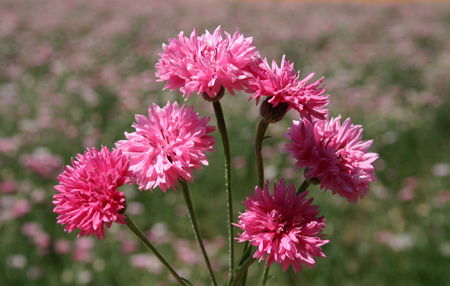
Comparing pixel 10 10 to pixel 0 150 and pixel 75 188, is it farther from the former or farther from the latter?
pixel 75 188

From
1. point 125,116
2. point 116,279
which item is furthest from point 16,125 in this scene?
point 116,279

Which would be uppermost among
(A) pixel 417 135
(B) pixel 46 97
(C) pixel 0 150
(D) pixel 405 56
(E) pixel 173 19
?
(E) pixel 173 19

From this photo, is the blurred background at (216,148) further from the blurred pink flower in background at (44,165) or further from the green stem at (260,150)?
the green stem at (260,150)

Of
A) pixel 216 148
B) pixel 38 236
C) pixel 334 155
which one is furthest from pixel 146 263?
pixel 334 155

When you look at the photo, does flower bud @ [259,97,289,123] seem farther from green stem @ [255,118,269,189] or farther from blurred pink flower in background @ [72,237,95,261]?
blurred pink flower in background @ [72,237,95,261]

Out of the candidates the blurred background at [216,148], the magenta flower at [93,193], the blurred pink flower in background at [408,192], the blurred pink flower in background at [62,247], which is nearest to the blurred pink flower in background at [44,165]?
the blurred background at [216,148]

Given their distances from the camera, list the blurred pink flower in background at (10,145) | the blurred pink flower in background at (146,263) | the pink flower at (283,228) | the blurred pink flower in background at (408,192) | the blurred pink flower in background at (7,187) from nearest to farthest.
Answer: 1. the pink flower at (283,228)
2. the blurred pink flower in background at (146,263)
3. the blurred pink flower in background at (7,187)
4. the blurred pink flower in background at (408,192)
5. the blurred pink flower in background at (10,145)
